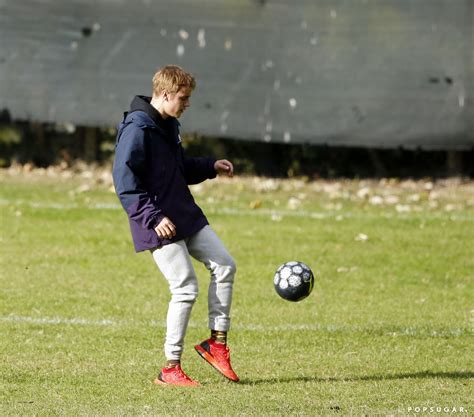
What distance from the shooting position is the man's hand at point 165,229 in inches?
276

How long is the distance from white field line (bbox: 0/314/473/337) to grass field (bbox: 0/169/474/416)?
14 millimetres

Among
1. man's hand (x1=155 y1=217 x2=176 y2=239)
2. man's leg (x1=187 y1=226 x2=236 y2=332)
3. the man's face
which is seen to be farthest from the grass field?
the man's face

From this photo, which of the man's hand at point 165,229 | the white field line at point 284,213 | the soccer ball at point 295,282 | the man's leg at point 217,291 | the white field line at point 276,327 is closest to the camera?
the man's hand at point 165,229

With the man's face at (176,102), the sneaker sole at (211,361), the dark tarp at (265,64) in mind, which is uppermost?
the dark tarp at (265,64)

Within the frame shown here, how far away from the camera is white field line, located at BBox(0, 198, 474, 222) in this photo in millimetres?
14094

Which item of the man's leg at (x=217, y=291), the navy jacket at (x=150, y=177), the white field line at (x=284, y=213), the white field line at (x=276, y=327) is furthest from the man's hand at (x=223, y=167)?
the white field line at (x=284, y=213)

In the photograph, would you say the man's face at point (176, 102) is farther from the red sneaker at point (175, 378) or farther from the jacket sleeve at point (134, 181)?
the red sneaker at point (175, 378)

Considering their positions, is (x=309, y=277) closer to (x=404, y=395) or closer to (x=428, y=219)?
(x=404, y=395)

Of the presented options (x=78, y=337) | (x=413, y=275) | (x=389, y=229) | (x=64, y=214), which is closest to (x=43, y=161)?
(x=64, y=214)

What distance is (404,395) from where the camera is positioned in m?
7.06

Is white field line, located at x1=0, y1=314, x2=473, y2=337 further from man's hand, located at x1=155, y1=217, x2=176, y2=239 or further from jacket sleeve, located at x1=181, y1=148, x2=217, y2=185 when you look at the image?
man's hand, located at x1=155, y1=217, x2=176, y2=239

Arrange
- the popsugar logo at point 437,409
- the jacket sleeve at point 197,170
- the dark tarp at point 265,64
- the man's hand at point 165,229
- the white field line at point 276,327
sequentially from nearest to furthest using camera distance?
the popsugar logo at point 437,409
the man's hand at point 165,229
the jacket sleeve at point 197,170
the white field line at point 276,327
the dark tarp at point 265,64

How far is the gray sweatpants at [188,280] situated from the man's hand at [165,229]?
0.18 m

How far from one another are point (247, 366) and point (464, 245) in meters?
5.20
